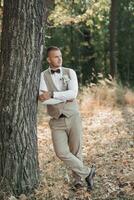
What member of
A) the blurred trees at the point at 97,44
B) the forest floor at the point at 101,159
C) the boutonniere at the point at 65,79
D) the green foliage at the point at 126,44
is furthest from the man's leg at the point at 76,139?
the green foliage at the point at 126,44

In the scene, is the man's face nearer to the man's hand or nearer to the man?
the man

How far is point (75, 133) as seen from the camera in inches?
285

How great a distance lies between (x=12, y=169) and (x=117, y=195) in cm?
150

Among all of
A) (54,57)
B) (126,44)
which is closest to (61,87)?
(54,57)

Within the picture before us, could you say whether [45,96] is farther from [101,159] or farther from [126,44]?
[126,44]

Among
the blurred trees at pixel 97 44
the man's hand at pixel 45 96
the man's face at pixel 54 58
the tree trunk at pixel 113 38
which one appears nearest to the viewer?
the man's hand at pixel 45 96

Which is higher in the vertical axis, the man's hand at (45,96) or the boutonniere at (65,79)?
the boutonniere at (65,79)

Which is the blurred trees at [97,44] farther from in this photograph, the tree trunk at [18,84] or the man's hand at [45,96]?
the tree trunk at [18,84]

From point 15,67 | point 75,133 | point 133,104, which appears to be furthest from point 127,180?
point 133,104

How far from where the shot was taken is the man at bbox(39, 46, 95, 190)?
23.2 ft

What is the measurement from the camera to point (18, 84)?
21.9ft

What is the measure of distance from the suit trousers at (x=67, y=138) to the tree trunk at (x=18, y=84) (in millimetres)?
445

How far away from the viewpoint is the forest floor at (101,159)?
23.6ft

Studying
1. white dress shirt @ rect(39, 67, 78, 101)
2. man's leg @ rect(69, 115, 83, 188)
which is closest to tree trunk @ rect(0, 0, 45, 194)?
white dress shirt @ rect(39, 67, 78, 101)
